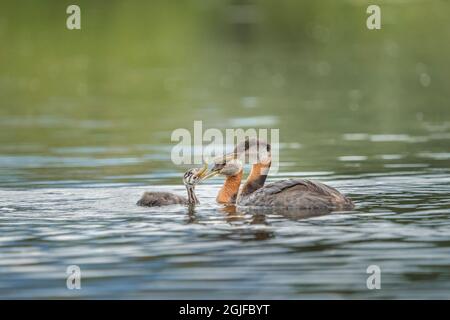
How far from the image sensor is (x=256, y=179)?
1394 centimetres

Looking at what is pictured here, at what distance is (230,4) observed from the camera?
49656mm

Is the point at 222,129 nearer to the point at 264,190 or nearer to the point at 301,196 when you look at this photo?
the point at 264,190

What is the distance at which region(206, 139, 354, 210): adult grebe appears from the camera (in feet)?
40.6

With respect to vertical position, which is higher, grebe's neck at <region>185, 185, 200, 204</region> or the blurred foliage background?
the blurred foliage background

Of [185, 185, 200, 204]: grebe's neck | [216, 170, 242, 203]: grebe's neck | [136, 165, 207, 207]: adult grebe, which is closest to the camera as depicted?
[136, 165, 207, 207]: adult grebe

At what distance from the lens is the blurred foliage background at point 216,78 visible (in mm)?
20016

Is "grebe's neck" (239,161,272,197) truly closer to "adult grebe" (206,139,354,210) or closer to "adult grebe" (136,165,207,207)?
"adult grebe" (206,139,354,210)

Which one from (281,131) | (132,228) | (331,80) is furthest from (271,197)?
(331,80)

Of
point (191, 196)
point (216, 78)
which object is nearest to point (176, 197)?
point (191, 196)

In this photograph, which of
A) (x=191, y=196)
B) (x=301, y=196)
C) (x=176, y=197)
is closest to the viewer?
(x=301, y=196)

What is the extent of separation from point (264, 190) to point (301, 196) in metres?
0.59

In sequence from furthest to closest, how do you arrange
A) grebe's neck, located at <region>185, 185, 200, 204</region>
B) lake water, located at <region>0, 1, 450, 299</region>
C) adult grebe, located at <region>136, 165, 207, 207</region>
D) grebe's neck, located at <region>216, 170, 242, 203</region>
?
1. grebe's neck, located at <region>216, 170, 242, 203</region>
2. grebe's neck, located at <region>185, 185, 200, 204</region>
3. adult grebe, located at <region>136, 165, 207, 207</region>
4. lake water, located at <region>0, 1, 450, 299</region>

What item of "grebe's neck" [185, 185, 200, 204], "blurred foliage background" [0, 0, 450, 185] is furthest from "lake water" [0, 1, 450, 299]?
"grebe's neck" [185, 185, 200, 204]

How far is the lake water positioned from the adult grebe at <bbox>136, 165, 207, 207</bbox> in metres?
0.22
